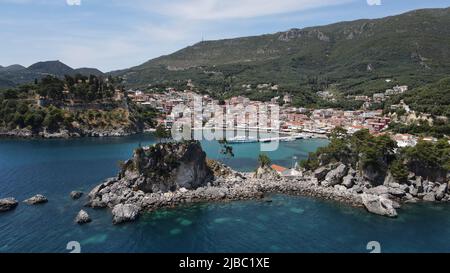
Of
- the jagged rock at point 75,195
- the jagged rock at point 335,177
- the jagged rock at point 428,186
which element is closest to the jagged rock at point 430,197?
the jagged rock at point 428,186

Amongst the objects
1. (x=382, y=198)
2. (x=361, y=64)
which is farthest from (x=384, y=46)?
(x=382, y=198)

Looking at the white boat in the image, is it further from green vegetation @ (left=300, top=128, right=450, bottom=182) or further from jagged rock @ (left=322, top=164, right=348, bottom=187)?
jagged rock @ (left=322, top=164, right=348, bottom=187)

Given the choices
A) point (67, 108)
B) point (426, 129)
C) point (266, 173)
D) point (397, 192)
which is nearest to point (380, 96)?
point (426, 129)

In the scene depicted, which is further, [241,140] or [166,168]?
[241,140]

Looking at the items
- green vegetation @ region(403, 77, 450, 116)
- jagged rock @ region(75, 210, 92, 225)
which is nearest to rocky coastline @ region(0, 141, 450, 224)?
jagged rock @ region(75, 210, 92, 225)

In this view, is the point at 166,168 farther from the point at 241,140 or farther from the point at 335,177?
the point at 241,140

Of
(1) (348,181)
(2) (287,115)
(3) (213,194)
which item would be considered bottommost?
(3) (213,194)

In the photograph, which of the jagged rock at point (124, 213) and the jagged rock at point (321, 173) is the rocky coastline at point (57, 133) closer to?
the jagged rock at point (124, 213)
